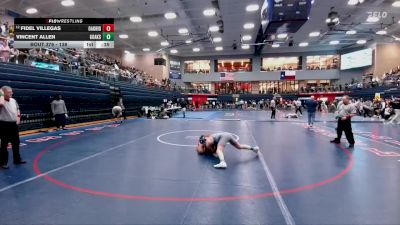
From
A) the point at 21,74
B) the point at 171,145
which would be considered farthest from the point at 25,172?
the point at 21,74

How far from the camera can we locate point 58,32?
9.30 meters

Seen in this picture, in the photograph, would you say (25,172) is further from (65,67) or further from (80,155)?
(65,67)

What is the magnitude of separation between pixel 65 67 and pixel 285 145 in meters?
13.3

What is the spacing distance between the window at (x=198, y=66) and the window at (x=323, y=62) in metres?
16.2

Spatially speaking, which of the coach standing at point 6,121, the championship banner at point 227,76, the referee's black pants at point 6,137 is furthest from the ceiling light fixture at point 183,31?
the referee's black pants at point 6,137

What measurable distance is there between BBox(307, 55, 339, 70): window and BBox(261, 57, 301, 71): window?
1.77 meters

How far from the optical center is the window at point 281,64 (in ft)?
141

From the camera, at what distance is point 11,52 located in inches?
458

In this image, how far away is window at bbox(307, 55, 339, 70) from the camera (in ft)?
134

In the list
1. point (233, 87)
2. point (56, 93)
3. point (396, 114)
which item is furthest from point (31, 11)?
point (233, 87)

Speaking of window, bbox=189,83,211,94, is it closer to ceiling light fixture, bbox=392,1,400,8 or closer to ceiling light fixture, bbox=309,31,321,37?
ceiling light fixture, bbox=309,31,321,37

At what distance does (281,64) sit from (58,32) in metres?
39.2

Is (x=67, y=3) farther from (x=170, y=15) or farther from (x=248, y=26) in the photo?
(x=248, y=26)

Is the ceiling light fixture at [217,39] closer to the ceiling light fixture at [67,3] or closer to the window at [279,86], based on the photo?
the window at [279,86]
